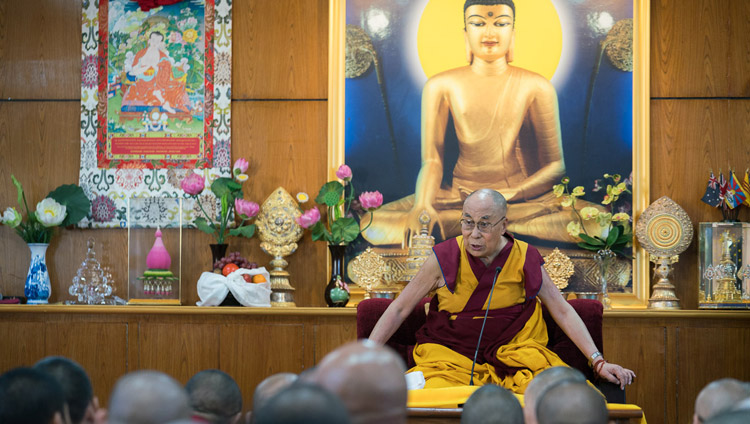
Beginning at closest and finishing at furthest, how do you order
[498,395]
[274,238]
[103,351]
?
[498,395]
[103,351]
[274,238]

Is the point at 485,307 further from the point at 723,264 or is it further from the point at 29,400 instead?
the point at 29,400

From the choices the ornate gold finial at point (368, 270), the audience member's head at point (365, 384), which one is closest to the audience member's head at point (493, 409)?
the audience member's head at point (365, 384)

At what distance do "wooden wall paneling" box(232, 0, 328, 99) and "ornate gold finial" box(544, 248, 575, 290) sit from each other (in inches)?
69.5

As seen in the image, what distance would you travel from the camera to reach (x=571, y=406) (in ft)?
4.87

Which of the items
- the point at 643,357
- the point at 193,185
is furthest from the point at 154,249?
the point at 643,357

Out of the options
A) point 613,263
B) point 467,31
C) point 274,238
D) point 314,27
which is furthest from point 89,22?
point 613,263

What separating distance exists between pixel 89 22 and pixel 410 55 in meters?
2.10

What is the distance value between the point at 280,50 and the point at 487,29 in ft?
4.36

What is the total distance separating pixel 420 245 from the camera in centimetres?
538

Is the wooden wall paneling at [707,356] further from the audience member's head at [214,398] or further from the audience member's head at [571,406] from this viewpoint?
the audience member's head at [214,398]

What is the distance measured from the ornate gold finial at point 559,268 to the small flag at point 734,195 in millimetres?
1006

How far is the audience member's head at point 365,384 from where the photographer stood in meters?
1.29

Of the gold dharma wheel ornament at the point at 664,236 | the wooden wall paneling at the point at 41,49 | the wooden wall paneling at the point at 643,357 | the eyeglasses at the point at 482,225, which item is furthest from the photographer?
the wooden wall paneling at the point at 41,49

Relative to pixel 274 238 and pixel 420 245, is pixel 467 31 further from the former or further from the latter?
pixel 274 238
